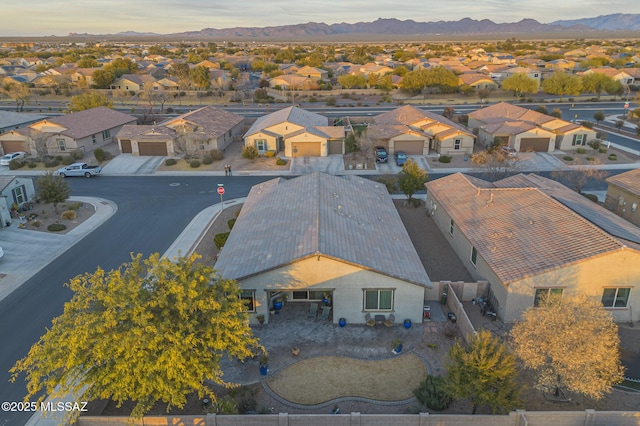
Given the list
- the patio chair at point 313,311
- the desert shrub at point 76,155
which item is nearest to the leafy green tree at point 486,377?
the patio chair at point 313,311

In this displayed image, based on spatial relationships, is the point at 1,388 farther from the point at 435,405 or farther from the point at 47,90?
the point at 47,90

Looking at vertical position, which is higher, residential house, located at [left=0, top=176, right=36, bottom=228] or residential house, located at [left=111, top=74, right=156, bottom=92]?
residential house, located at [left=111, top=74, right=156, bottom=92]

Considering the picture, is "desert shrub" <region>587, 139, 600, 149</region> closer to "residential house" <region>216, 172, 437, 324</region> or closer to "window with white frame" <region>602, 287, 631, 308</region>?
"window with white frame" <region>602, 287, 631, 308</region>

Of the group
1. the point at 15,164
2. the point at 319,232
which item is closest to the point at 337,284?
the point at 319,232

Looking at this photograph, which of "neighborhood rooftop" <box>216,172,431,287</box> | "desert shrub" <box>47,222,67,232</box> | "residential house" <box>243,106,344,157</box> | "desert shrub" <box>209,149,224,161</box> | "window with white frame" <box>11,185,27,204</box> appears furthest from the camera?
"residential house" <box>243,106,344,157</box>

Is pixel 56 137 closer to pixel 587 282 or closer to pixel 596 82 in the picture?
pixel 587 282

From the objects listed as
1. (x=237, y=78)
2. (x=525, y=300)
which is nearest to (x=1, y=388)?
(x=525, y=300)

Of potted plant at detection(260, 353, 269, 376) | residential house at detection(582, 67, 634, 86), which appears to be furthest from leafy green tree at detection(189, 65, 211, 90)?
potted plant at detection(260, 353, 269, 376)
